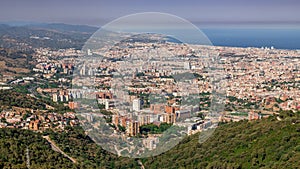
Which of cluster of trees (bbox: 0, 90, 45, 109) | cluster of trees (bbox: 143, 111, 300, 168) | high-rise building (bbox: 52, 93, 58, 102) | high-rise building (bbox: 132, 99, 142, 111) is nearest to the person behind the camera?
cluster of trees (bbox: 143, 111, 300, 168)

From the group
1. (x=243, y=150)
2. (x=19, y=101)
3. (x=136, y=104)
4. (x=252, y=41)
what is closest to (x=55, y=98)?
(x=19, y=101)

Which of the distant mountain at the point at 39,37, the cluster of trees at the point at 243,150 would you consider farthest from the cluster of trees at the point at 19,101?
the distant mountain at the point at 39,37

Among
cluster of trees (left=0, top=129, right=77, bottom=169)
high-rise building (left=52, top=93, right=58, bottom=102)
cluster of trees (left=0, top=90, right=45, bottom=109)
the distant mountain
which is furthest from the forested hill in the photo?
the distant mountain

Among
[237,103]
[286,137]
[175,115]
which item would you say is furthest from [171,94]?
[237,103]

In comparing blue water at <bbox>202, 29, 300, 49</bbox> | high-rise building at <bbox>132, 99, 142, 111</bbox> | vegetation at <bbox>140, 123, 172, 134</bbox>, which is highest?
high-rise building at <bbox>132, 99, 142, 111</bbox>

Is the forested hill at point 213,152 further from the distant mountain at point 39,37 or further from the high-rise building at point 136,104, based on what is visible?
the distant mountain at point 39,37

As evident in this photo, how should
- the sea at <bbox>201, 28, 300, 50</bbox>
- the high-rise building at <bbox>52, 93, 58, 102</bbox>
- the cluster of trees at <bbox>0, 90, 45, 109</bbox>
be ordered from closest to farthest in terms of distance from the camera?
the cluster of trees at <bbox>0, 90, 45, 109</bbox> < the high-rise building at <bbox>52, 93, 58, 102</bbox> < the sea at <bbox>201, 28, 300, 50</bbox>

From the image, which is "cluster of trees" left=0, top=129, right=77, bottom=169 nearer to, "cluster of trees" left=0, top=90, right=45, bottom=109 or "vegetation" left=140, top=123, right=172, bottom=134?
"vegetation" left=140, top=123, right=172, bottom=134

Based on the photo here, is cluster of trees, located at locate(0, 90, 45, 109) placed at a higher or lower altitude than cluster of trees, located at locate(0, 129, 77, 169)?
lower
